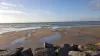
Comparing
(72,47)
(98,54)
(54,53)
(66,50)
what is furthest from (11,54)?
(98,54)

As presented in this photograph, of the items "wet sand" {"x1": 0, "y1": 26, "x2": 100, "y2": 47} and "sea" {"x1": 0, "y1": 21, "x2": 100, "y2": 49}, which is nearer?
"sea" {"x1": 0, "y1": 21, "x2": 100, "y2": 49}

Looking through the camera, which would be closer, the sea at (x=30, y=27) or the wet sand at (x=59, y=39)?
the sea at (x=30, y=27)

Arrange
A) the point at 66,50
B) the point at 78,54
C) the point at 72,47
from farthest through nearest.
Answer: the point at 72,47
the point at 66,50
the point at 78,54

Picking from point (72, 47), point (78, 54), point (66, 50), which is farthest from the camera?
point (72, 47)

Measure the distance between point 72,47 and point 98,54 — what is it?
2309 millimetres

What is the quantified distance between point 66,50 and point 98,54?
178 cm

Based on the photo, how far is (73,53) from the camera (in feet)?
31.9

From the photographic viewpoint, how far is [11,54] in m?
9.86

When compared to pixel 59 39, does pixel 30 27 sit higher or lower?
lower

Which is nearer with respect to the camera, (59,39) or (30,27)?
(59,39)

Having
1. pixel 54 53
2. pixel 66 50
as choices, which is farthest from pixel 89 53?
pixel 54 53

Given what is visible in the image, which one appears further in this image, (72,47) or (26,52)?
(72,47)

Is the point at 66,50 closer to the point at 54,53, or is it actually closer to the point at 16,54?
the point at 54,53

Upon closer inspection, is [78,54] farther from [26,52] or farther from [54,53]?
[26,52]
